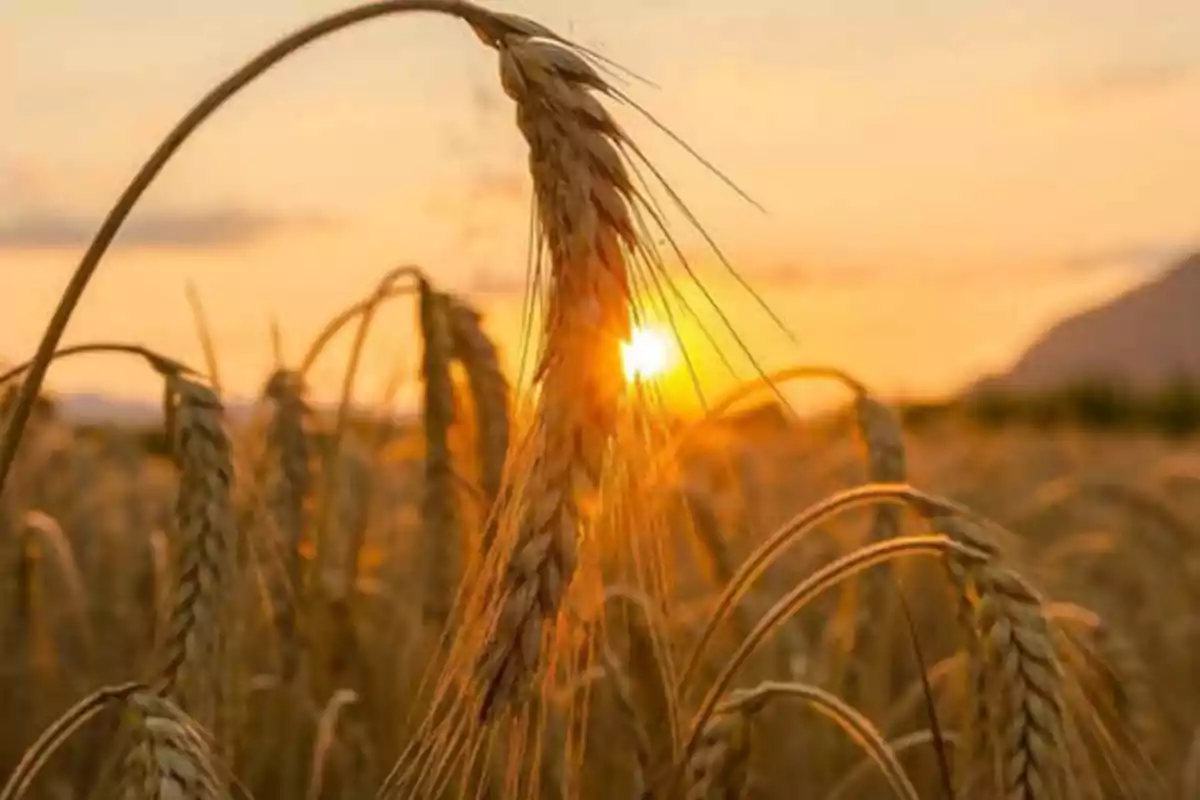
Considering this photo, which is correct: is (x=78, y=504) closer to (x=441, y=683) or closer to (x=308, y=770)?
(x=308, y=770)

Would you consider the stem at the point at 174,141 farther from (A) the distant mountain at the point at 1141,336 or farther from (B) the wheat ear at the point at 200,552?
(A) the distant mountain at the point at 1141,336

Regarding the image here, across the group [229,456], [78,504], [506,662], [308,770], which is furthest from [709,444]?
[506,662]

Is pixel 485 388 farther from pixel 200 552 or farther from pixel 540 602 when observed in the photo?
pixel 540 602

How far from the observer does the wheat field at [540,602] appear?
1.21 meters

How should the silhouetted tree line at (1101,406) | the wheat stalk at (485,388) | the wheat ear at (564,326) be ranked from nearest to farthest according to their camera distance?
1. the wheat ear at (564,326)
2. the wheat stalk at (485,388)
3. the silhouetted tree line at (1101,406)

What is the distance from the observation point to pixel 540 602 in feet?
3.67

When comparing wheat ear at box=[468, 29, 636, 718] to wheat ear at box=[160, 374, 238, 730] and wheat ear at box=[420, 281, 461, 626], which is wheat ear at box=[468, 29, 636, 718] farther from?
wheat ear at box=[420, 281, 461, 626]

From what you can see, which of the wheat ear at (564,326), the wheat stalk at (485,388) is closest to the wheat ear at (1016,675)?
the wheat ear at (564,326)

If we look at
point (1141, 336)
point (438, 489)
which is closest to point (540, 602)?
point (438, 489)

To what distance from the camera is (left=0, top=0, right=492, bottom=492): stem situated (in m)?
1.29

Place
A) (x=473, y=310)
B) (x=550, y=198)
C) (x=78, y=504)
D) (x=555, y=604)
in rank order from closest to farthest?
(x=555, y=604) < (x=550, y=198) < (x=473, y=310) < (x=78, y=504)

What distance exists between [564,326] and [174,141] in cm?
39

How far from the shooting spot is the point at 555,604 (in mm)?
1110

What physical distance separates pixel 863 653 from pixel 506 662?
1908 mm
